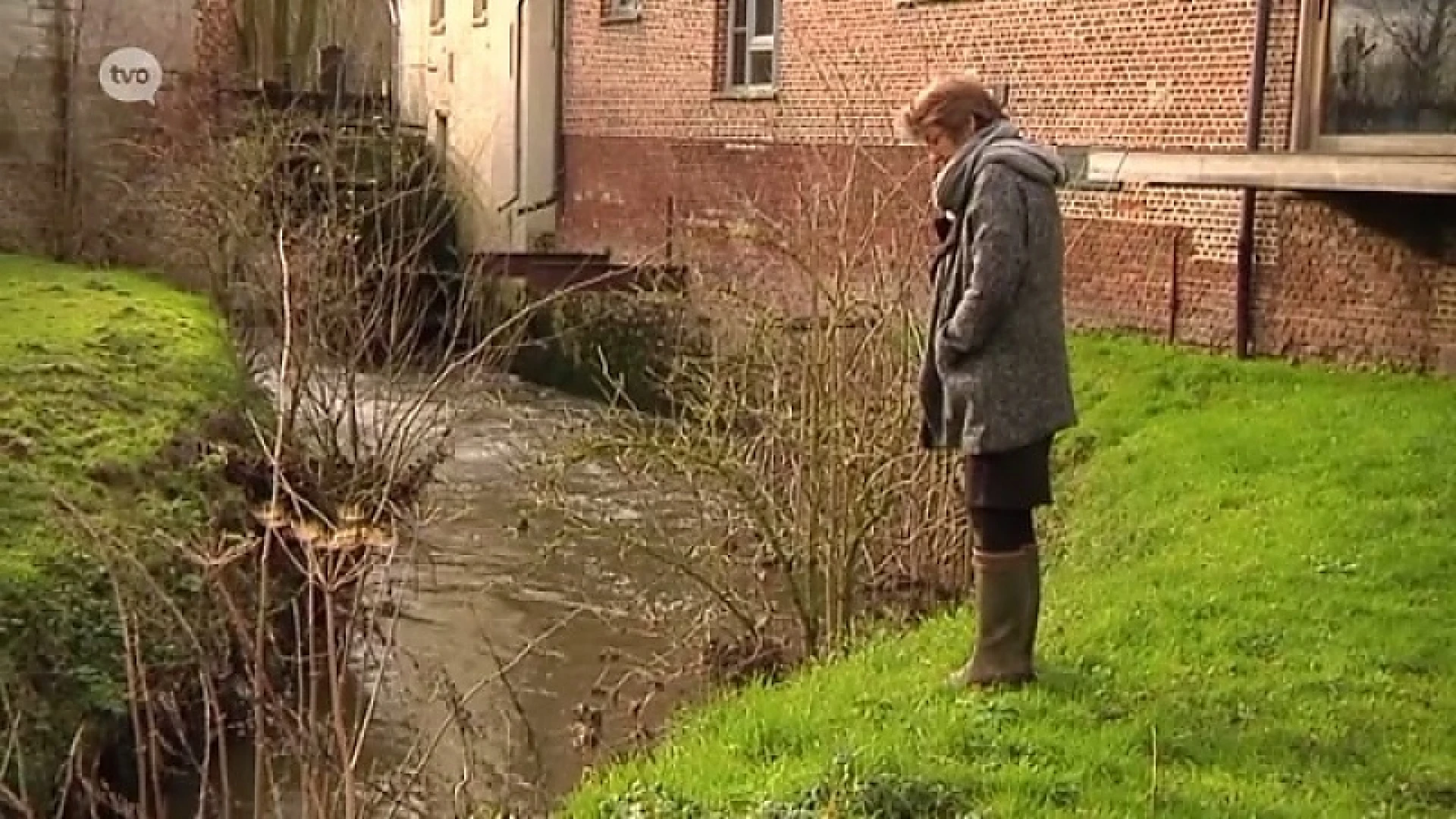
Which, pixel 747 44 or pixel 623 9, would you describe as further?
pixel 623 9

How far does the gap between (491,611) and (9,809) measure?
4.76 metres

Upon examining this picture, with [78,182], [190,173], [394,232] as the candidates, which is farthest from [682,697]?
[78,182]

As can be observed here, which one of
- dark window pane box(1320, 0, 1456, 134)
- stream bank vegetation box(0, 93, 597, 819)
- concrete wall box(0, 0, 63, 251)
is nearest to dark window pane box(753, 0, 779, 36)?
stream bank vegetation box(0, 93, 597, 819)

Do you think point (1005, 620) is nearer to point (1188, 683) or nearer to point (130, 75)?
point (1188, 683)

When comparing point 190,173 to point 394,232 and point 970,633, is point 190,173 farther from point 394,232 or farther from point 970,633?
point 970,633

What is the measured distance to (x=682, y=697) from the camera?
8.70 meters

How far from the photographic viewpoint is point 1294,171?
11781mm

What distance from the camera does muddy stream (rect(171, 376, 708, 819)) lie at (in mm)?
7934

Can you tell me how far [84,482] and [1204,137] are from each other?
8.66m

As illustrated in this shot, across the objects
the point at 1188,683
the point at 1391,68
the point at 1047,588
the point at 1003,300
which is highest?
the point at 1391,68

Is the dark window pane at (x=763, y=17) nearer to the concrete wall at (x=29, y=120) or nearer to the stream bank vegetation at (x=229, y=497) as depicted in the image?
the stream bank vegetation at (x=229, y=497)

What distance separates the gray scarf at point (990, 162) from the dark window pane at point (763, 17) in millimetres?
15328

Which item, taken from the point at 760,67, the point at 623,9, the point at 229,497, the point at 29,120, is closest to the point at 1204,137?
the point at 229,497

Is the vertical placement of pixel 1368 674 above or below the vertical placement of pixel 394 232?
below
